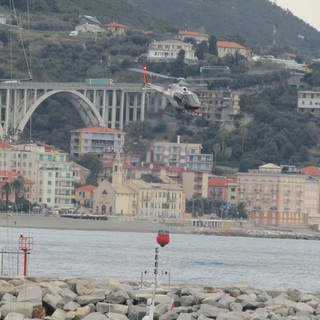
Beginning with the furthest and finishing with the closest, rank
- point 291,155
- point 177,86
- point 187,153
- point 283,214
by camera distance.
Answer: point 291,155 → point 283,214 → point 187,153 → point 177,86

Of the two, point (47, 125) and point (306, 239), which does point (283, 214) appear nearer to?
point (306, 239)

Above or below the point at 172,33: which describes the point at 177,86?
below

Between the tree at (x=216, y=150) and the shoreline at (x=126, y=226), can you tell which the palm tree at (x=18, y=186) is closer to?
the shoreline at (x=126, y=226)

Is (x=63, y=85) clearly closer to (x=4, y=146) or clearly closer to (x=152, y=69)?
(x=152, y=69)

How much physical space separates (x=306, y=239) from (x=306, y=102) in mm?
32342

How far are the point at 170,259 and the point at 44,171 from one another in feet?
151

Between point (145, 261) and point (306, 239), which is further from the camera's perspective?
point (306, 239)

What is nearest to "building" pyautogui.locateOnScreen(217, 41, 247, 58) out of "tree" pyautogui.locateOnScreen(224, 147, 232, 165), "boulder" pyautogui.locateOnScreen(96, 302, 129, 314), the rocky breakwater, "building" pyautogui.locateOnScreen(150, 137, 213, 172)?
"tree" pyautogui.locateOnScreen(224, 147, 232, 165)

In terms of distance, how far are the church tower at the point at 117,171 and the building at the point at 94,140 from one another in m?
9.09

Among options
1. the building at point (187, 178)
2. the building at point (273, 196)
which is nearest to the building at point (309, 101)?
the building at point (273, 196)

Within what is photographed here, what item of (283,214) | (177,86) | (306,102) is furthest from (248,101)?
(177,86)

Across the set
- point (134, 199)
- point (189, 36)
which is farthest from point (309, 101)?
point (134, 199)

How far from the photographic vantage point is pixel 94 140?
12088 centimetres

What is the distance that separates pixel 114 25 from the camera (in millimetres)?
160000
